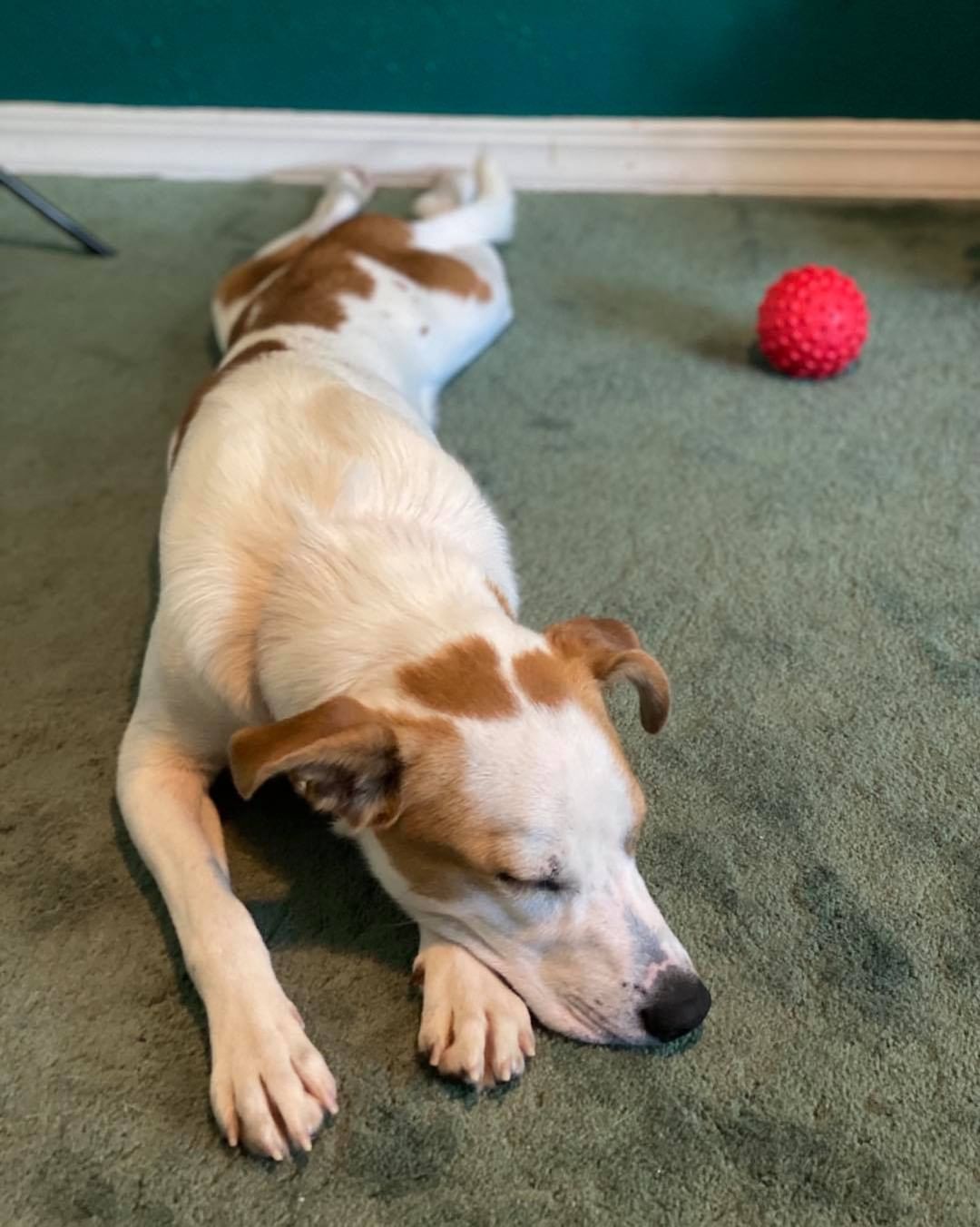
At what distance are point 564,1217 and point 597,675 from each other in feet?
2.19

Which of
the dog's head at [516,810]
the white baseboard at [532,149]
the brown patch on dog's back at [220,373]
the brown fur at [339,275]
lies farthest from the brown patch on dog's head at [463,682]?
the white baseboard at [532,149]

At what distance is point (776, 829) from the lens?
5.93ft

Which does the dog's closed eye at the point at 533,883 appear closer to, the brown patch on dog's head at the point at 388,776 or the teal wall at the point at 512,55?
the brown patch on dog's head at the point at 388,776

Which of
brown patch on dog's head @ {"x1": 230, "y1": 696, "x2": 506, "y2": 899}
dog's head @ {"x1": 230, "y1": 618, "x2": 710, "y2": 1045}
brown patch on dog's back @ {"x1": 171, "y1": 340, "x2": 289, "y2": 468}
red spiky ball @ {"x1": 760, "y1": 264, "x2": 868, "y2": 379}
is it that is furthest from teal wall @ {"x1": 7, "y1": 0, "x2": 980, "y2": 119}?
brown patch on dog's head @ {"x1": 230, "y1": 696, "x2": 506, "y2": 899}

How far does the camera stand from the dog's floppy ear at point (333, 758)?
1309 mm

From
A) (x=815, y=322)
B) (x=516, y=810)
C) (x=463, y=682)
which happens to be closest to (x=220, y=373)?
(x=463, y=682)

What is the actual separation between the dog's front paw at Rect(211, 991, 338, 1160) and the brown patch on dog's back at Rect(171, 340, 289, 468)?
3.66ft

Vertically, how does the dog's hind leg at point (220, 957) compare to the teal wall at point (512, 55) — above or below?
below

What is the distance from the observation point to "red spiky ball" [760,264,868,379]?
2.80m

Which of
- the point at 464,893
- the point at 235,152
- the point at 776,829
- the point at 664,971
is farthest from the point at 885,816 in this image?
the point at 235,152

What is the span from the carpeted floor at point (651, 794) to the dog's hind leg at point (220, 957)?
0.06 metres

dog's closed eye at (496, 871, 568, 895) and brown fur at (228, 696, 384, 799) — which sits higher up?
brown fur at (228, 696, 384, 799)

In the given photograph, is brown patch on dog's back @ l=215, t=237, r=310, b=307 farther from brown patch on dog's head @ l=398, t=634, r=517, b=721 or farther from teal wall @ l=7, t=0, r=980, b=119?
brown patch on dog's head @ l=398, t=634, r=517, b=721

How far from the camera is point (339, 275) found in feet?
8.84
